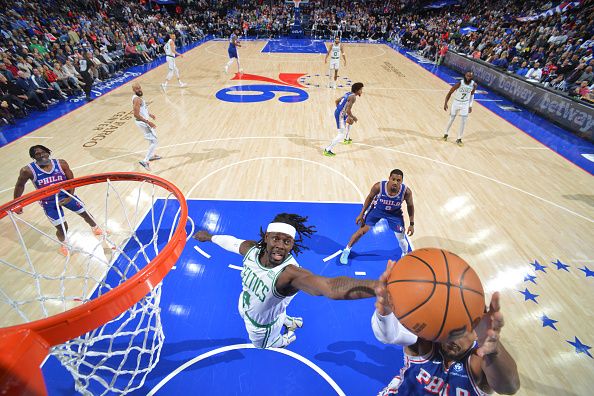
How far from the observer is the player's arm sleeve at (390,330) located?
1936 mm

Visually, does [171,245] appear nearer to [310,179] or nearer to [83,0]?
[310,179]

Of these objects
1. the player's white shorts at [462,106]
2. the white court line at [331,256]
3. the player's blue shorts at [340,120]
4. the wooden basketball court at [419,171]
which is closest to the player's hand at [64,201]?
the wooden basketball court at [419,171]

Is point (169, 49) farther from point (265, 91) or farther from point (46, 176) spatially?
point (46, 176)

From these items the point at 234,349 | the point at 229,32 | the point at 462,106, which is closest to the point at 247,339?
the point at 234,349

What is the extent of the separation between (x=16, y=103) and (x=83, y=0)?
596 inches

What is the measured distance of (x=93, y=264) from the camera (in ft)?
15.8

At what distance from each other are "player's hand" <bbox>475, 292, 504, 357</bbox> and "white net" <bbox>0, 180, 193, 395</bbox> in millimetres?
2633

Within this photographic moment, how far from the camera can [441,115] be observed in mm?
10914

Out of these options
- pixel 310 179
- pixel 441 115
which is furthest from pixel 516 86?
pixel 310 179

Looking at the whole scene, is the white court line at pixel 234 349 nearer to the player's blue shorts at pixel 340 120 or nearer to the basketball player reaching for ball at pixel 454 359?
the basketball player reaching for ball at pixel 454 359

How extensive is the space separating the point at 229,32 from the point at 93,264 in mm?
27020

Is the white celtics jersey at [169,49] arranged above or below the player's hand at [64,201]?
above

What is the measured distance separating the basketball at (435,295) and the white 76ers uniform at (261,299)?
1001 millimetres

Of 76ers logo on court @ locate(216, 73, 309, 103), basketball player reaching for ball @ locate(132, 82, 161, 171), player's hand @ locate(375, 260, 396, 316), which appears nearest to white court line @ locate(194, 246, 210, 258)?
basketball player reaching for ball @ locate(132, 82, 161, 171)
